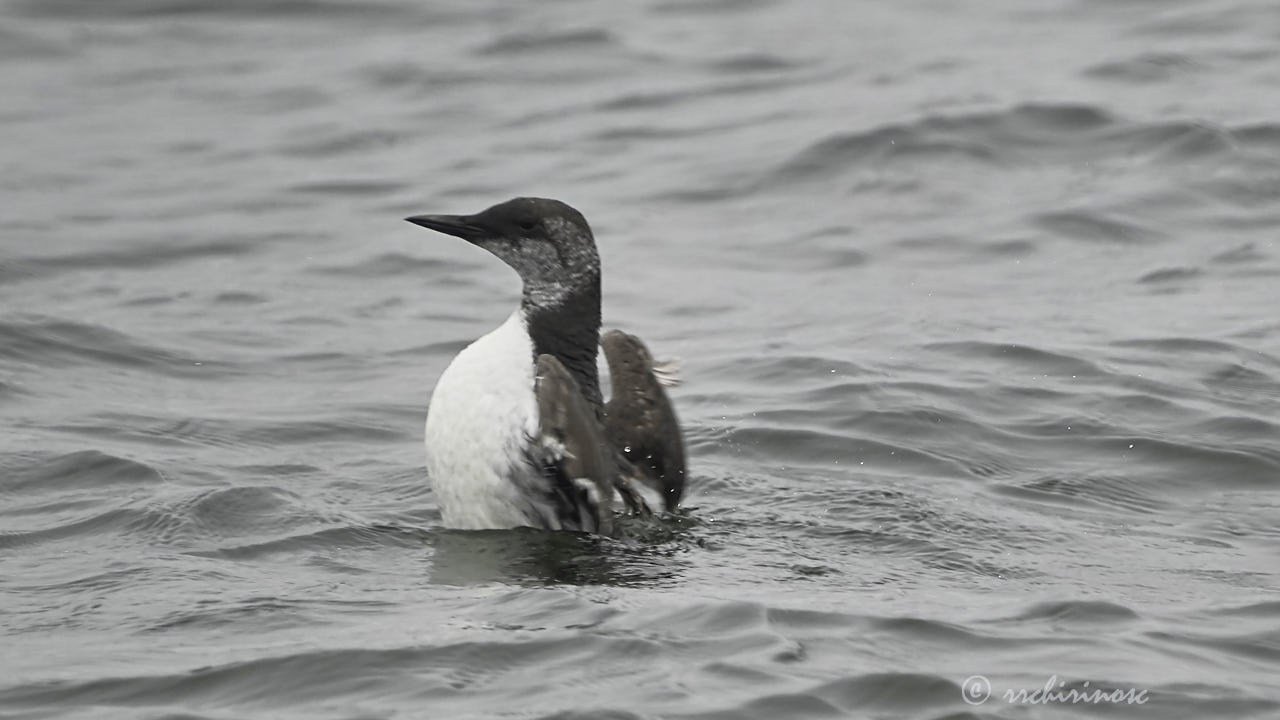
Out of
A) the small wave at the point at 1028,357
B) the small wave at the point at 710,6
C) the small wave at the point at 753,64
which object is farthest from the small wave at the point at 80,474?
the small wave at the point at 710,6

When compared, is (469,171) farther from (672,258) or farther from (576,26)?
(576,26)

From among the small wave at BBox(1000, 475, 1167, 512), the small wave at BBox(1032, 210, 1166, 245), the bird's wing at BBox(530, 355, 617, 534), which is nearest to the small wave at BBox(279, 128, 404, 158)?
the small wave at BBox(1032, 210, 1166, 245)

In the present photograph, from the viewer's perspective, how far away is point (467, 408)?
6363 mm

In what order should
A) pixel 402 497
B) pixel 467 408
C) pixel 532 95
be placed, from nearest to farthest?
pixel 467 408 → pixel 402 497 → pixel 532 95

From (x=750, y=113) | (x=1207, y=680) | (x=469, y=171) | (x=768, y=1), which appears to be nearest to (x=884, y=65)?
(x=750, y=113)

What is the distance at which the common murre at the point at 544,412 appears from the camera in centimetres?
636

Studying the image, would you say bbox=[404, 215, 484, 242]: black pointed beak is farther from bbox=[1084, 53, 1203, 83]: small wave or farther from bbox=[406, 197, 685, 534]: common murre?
bbox=[1084, 53, 1203, 83]: small wave

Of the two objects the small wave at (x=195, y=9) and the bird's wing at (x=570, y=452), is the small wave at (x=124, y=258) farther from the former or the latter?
the small wave at (x=195, y=9)

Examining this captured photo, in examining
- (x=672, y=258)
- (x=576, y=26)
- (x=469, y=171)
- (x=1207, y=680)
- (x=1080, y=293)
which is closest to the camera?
(x=1207, y=680)

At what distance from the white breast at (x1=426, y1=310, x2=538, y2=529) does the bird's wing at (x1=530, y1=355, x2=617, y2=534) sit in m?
0.05

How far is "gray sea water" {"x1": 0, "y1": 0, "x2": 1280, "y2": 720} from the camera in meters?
5.42

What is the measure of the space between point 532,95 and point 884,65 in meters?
2.75

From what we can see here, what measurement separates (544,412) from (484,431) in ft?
0.69

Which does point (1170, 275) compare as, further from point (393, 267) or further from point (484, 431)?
point (484, 431)
